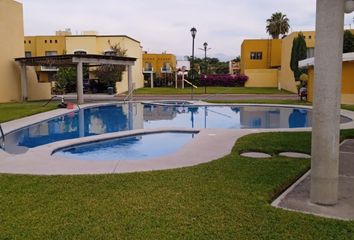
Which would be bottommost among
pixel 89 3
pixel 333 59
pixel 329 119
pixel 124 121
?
pixel 124 121

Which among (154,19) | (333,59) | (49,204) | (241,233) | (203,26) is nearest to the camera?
(241,233)

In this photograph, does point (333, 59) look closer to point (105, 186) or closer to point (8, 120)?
point (105, 186)

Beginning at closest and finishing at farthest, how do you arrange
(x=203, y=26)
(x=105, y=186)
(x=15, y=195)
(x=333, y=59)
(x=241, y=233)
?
(x=241, y=233) < (x=333, y=59) < (x=15, y=195) < (x=105, y=186) < (x=203, y=26)

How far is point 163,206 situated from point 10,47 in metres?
24.3

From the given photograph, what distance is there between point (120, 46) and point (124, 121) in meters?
25.4

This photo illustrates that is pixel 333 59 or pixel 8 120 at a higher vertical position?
pixel 333 59

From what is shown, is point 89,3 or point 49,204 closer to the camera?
point 49,204

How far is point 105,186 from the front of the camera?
5.82m

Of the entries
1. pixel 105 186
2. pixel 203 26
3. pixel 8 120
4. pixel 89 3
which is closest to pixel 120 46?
pixel 203 26

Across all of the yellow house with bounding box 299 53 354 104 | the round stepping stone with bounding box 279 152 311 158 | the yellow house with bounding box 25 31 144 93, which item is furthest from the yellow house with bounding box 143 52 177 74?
the round stepping stone with bounding box 279 152 311 158

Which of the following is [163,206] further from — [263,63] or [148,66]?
[148,66]

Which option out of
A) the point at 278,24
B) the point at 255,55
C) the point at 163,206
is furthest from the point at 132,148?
the point at 278,24

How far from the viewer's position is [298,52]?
3528 cm

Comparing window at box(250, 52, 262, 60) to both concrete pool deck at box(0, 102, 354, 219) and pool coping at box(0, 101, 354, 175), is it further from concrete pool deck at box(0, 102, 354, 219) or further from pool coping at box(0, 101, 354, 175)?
pool coping at box(0, 101, 354, 175)
